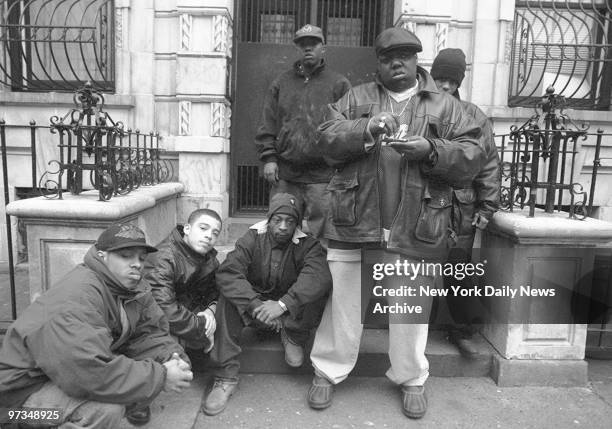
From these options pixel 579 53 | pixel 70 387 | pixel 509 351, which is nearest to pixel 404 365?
pixel 509 351

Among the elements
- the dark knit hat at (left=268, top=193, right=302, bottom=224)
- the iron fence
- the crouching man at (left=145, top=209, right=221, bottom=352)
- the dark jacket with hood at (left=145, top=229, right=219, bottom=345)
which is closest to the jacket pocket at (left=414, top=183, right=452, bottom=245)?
the dark knit hat at (left=268, top=193, right=302, bottom=224)

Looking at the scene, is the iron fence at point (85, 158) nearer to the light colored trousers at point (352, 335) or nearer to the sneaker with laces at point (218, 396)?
the sneaker with laces at point (218, 396)

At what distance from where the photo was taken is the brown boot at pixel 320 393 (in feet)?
10.1

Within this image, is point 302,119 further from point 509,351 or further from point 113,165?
point 509,351

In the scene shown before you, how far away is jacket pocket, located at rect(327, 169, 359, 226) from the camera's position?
9.23ft

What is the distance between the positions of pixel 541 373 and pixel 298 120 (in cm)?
264

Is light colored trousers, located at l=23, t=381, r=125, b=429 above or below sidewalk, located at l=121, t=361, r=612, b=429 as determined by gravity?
→ above

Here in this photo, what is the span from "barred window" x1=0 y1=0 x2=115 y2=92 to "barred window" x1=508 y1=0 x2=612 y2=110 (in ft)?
14.9

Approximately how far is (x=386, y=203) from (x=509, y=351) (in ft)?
4.82

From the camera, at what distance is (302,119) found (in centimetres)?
412

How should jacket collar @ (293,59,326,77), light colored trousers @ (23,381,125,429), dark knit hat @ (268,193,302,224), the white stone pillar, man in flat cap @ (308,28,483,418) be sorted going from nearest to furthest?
light colored trousers @ (23,381,125,429) < man in flat cap @ (308,28,483,418) < dark knit hat @ (268,193,302,224) < jacket collar @ (293,59,326,77) < the white stone pillar

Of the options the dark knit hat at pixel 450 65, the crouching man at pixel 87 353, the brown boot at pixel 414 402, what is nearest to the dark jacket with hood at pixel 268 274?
the crouching man at pixel 87 353

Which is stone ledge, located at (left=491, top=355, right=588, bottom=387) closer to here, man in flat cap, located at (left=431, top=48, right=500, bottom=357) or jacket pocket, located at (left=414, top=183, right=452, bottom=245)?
man in flat cap, located at (left=431, top=48, right=500, bottom=357)

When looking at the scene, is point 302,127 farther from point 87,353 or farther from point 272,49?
point 87,353
